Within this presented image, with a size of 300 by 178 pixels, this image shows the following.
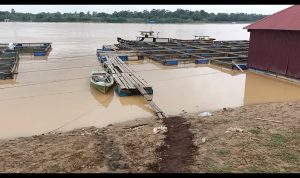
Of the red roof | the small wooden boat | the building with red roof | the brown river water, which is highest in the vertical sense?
the red roof

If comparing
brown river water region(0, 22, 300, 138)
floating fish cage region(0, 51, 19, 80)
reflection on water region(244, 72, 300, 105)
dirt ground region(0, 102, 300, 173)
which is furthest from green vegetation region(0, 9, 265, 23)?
dirt ground region(0, 102, 300, 173)

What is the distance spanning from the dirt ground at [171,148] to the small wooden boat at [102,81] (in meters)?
3.86

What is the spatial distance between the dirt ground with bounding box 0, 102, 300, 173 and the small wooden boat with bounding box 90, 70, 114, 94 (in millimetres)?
3862

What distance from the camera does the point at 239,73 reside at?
15641mm

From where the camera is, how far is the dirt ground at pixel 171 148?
4.54m

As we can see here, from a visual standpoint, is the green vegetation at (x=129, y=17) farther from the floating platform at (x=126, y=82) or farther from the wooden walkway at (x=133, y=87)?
the wooden walkway at (x=133, y=87)

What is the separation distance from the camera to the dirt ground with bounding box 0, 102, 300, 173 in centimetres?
454

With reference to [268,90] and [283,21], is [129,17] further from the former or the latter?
[268,90]

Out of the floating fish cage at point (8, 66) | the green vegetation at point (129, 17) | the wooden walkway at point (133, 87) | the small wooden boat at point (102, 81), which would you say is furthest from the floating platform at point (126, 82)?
the green vegetation at point (129, 17)

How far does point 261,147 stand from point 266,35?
1082cm

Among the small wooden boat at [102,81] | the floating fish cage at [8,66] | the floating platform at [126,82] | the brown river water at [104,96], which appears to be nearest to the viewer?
the brown river water at [104,96]

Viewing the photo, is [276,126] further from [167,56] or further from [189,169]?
[167,56]

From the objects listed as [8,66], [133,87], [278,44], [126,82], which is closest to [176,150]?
[133,87]

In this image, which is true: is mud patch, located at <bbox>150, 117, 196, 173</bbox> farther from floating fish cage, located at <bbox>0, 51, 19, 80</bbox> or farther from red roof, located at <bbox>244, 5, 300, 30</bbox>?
floating fish cage, located at <bbox>0, 51, 19, 80</bbox>
